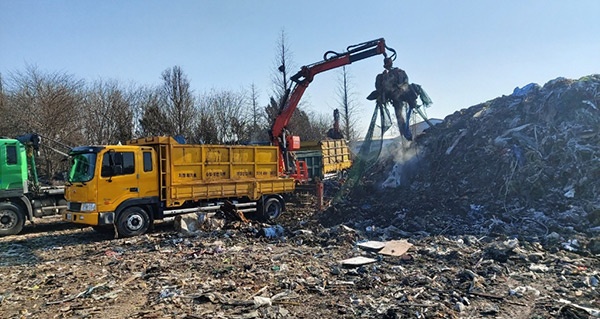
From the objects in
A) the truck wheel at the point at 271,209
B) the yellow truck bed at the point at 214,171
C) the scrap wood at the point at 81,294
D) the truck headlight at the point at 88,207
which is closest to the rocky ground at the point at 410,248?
the scrap wood at the point at 81,294

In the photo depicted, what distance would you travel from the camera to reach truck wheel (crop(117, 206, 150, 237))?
9.83m

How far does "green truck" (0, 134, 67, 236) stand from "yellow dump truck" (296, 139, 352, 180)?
28.8 ft

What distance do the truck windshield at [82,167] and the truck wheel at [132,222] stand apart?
1.17 m

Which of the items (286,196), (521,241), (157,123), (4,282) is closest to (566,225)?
(521,241)

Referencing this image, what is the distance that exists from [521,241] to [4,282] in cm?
886

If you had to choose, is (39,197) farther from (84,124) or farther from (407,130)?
(84,124)

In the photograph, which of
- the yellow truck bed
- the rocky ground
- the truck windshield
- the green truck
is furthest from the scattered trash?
the green truck

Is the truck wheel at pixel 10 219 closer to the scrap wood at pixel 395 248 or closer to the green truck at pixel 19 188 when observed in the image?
the green truck at pixel 19 188

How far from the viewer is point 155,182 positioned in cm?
1034

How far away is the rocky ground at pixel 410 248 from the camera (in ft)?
16.9

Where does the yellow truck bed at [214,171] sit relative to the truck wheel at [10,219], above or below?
above

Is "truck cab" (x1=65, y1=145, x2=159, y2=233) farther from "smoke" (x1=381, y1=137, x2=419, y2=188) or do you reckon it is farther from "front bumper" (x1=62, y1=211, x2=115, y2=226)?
"smoke" (x1=381, y1=137, x2=419, y2=188)

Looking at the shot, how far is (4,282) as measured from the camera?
6.49 m

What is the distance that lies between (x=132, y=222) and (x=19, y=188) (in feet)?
10.6
